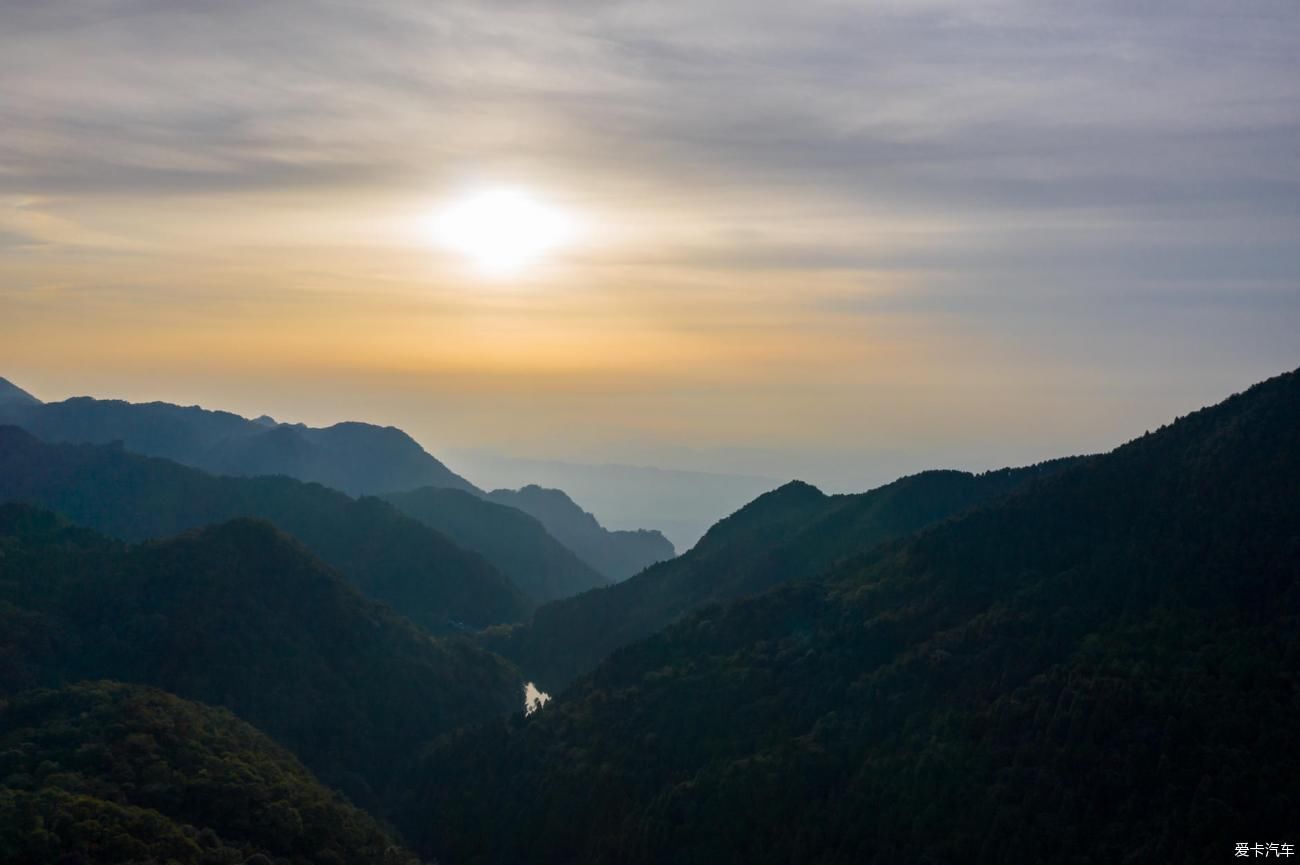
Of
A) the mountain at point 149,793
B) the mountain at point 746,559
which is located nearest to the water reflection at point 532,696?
the mountain at point 746,559

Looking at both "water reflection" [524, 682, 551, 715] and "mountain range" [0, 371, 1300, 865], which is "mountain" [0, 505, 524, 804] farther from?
"water reflection" [524, 682, 551, 715]

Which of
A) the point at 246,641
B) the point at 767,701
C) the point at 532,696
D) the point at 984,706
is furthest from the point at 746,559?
the point at 984,706

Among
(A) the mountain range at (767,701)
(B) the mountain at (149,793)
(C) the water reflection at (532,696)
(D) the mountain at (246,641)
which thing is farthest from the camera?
(C) the water reflection at (532,696)

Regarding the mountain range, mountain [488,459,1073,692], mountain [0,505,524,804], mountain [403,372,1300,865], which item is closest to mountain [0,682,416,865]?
the mountain range

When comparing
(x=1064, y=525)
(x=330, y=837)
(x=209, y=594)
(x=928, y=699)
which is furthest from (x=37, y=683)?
(x=1064, y=525)

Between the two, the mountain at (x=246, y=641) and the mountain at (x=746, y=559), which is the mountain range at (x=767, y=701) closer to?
the mountain at (x=246, y=641)

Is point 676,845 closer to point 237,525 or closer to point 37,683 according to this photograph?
point 37,683
